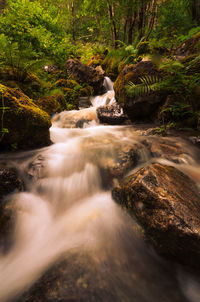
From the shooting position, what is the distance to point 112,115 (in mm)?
5312

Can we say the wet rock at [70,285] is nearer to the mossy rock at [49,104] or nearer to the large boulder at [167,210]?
the large boulder at [167,210]

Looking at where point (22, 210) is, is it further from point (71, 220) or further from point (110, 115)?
point (110, 115)

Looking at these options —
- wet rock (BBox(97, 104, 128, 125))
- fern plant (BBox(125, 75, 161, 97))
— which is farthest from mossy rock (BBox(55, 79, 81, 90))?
fern plant (BBox(125, 75, 161, 97))

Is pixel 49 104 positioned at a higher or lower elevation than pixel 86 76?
lower

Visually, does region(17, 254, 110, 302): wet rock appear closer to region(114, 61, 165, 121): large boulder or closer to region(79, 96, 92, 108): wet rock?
region(114, 61, 165, 121): large boulder

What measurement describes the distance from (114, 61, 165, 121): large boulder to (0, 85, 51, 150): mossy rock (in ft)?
9.61

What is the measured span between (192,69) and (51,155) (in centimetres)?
404

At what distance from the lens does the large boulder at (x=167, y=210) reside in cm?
125

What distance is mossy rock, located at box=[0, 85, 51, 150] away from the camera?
2434mm

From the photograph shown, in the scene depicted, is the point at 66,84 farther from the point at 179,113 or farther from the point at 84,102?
the point at 179,113

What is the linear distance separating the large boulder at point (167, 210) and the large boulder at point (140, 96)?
3.22 metres

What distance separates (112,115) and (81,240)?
14.7 ft

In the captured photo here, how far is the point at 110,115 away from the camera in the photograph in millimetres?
5328

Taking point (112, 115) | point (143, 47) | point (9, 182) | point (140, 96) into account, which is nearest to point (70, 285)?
point (9, 182)
